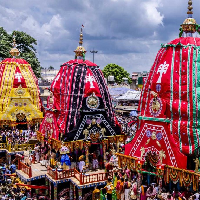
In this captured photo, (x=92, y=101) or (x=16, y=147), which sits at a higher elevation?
(x=92, y=101)

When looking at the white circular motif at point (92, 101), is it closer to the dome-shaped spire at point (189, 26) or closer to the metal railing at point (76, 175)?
the metal railing at point (76, 175)

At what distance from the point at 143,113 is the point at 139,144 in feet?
4.28

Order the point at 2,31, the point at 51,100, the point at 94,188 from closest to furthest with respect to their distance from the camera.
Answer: the point at 94,188 → the point at 51,100 → the point at 2,31

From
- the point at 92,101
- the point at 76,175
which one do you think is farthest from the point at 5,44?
the point at 76,175

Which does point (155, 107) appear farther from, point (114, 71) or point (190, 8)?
point (114, 71)

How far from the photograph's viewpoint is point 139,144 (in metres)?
14.4

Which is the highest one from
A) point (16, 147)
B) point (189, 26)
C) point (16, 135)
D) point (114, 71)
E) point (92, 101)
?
point (114, 71)

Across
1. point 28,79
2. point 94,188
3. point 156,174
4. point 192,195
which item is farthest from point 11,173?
A: point 192,195

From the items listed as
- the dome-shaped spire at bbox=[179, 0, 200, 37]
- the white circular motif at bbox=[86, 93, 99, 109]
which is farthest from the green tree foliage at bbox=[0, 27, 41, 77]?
the dome-shaped spire at bbox=[179, 0, 200, 37]

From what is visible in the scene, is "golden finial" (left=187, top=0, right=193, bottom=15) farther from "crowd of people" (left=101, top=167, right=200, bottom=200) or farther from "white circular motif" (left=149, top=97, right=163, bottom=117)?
"crowd of people" (left=101, top=167, right=200, bottom=200)

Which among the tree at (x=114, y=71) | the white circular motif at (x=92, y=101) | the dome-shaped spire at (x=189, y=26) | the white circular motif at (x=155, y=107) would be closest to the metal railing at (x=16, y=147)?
the white circular motif at (x=92, y=101)

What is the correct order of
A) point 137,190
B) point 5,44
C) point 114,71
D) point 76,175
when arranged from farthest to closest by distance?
point 114,71 → point 5,44 → point 76,175 → point 137,190

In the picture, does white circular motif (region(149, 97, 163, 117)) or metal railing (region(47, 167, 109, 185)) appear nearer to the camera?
white circular motif (region(149, 97, 163, 117))

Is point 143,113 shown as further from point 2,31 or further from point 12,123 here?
point 2,31
